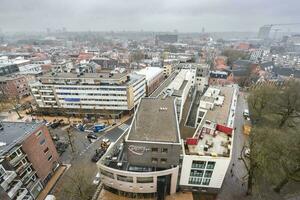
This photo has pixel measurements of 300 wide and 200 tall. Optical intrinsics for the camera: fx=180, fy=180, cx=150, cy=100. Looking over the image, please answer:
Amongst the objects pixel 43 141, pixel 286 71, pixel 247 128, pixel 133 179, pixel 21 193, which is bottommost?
pixel 286 71

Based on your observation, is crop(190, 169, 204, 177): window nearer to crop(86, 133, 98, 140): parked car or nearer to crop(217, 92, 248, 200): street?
crop(217, 92, 248, 200): street

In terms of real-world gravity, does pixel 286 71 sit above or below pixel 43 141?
below

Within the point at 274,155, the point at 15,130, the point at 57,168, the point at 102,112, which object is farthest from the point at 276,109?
the point at 15,130

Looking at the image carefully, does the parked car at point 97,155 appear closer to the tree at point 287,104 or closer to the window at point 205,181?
the window at point 205,181

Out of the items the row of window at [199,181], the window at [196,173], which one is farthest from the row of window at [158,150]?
the row of window at [199,181]

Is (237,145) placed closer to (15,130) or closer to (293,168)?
(293,168)

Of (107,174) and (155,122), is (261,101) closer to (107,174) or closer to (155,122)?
(155,122)

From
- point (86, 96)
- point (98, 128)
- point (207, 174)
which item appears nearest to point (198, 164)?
point (207, 174)
